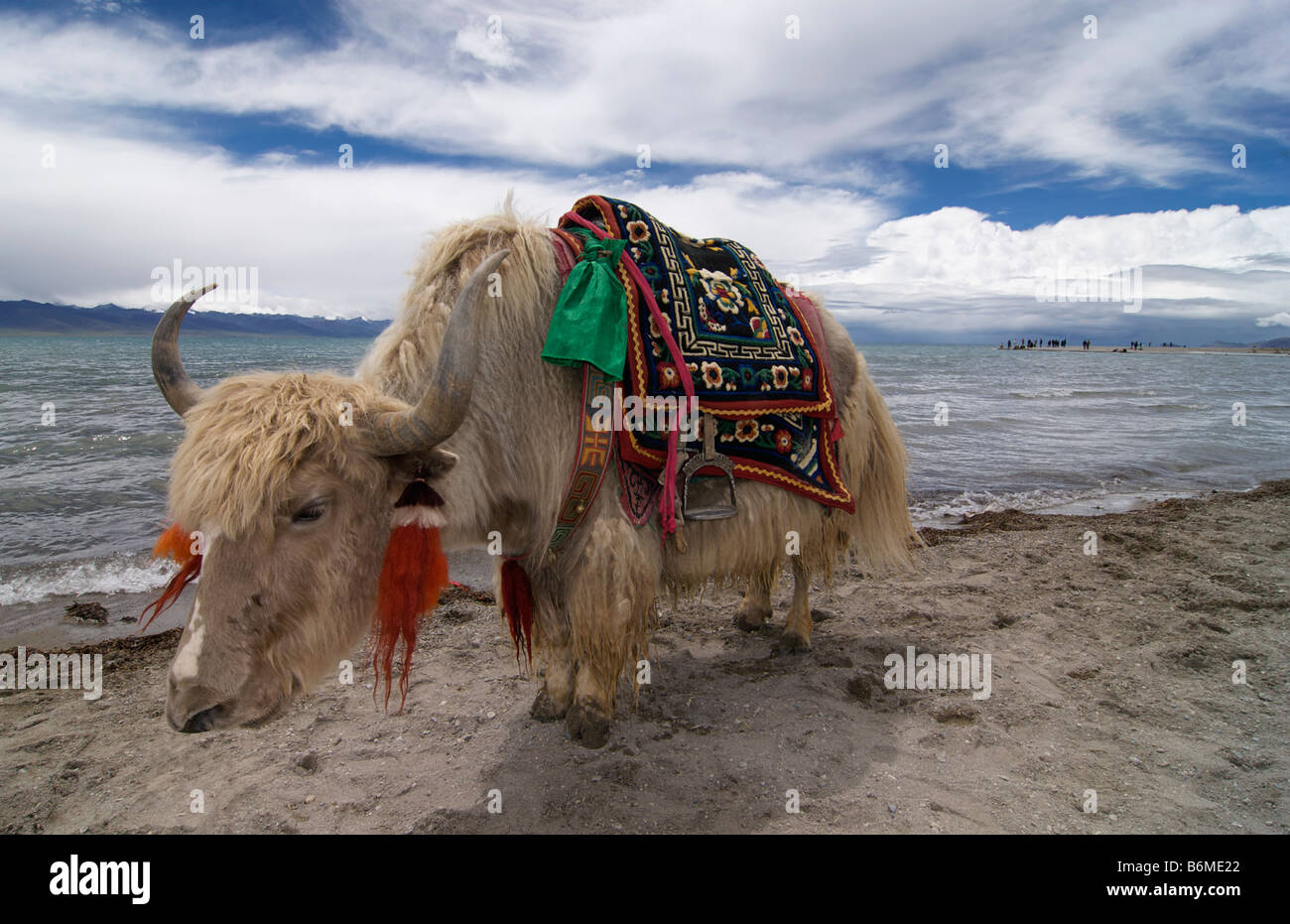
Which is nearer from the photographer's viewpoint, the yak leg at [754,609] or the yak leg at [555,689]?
the yak leg at [555,689]

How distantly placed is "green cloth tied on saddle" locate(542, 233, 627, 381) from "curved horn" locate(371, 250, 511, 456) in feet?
1.72

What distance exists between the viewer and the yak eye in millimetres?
1916

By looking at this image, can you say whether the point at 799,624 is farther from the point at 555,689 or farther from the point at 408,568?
the point at 408,568

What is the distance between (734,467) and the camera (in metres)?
2.96

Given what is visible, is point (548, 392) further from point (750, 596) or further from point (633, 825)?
point (750, 596)

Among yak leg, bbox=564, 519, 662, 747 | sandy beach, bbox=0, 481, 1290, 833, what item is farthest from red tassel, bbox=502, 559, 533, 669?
sandy beach, bbox=0, 481, 1290, 833

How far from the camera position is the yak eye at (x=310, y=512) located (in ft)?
6.29

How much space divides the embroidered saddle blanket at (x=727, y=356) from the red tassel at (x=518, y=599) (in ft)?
2.15

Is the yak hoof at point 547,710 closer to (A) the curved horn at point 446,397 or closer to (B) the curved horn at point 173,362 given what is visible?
(A) the curved horn at point 446,397

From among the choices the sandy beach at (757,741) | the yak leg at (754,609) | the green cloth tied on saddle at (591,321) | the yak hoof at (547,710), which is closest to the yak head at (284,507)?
the green cloth tied on saddle at (591,321)

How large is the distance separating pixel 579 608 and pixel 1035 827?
190cm

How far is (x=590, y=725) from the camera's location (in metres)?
2.97

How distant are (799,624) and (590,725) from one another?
60.9 inches

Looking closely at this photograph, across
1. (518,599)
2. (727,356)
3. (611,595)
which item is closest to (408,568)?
(611,595)
